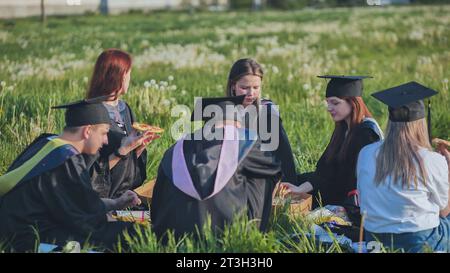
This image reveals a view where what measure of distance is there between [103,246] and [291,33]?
68.0 ft

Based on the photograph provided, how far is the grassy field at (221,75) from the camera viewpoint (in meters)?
8.75

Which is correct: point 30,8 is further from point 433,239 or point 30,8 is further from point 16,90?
point 433,239

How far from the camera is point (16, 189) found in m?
5.79

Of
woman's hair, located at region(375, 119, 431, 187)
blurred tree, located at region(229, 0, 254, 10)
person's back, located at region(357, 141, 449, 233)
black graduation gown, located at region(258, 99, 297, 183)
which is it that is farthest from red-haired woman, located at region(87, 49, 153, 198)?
blurred tree, located at region(229, 0, 254, 10)

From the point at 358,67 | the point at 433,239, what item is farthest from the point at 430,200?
the point at 358,67

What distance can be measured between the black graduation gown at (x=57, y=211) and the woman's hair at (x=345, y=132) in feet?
6.80

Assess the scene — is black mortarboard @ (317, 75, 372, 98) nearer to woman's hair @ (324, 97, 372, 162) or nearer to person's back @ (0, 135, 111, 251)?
woman's hair @ (324, 97, 372, 162)

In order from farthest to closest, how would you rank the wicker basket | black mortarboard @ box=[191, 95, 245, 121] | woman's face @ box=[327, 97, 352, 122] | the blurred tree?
the blurred tree, woman's face @ box=[327, 97, 352, 122], the wicker basket, black mortarboard @ box=[191, 95, 245, 121]

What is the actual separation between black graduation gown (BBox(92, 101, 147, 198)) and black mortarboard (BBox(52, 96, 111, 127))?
982 millimetres

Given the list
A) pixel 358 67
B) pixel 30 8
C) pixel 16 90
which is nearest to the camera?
pixel 16 90

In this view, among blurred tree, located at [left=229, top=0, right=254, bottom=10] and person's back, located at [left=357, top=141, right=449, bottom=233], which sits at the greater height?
blurred tree, located at [left=229, top=0, right=254, bottom=10]

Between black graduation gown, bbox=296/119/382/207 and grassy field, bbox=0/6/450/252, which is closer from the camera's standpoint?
black graduation gown, bbox=296/119/382/207

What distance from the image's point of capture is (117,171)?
716 centimetres

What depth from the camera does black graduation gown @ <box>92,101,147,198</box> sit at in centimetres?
704
